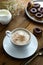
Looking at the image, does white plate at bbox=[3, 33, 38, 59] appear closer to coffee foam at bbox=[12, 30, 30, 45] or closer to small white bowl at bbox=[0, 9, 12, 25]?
coffee foam at bbox=[12, 30, 30, 45]

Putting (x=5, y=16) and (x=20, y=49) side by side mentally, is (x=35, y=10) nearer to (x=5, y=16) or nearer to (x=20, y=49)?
(x=5, y=16)

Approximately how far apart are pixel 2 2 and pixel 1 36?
303mm

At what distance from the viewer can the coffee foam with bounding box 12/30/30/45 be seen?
949mm

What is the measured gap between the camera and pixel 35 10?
48.3 inches

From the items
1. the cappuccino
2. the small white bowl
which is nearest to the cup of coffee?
the cappuccino

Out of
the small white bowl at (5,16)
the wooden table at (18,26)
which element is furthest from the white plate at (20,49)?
the small white bowl at (5,16)

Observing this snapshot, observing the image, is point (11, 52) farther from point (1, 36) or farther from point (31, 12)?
point (31, 12)

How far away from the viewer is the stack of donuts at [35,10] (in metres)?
1.19

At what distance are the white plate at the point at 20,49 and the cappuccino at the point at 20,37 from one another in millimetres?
33

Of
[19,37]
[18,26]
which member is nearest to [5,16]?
[18,26]

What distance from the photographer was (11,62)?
93cm

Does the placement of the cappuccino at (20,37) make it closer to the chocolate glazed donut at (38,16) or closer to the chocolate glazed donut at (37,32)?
the chocolate glazed donut at (37,32)

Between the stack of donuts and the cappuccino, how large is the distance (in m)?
0.22

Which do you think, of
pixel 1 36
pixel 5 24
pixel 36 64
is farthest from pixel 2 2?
pixel 36 64
